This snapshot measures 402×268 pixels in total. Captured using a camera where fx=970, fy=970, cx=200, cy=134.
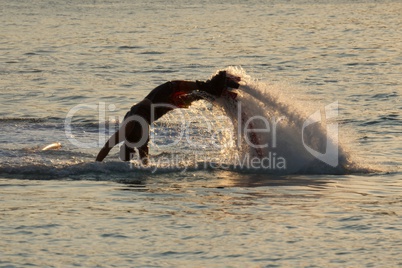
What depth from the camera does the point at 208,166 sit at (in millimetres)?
14469

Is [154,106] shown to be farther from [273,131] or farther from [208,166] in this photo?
[273,131]

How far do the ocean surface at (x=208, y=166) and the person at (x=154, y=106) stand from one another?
28cm

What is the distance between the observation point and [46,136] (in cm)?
1761

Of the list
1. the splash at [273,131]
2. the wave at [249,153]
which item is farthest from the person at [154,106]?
the splash at [273,131]

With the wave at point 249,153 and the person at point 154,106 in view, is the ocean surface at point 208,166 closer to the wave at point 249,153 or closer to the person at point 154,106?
the wave at point 249,153

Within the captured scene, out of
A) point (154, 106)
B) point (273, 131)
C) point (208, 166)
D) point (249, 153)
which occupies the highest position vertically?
point (154, 106)

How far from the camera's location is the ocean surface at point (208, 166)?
10.1m

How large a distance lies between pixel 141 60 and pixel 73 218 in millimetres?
16461

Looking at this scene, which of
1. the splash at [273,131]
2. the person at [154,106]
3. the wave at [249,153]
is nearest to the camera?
the wave at [249,153]

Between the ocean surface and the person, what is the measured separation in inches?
10.9

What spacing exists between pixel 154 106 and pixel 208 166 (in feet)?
3.95

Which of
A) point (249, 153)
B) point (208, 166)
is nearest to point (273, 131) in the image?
point (249, 153)

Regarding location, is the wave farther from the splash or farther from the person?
the person

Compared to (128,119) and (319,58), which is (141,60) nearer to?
→ (319,58)
